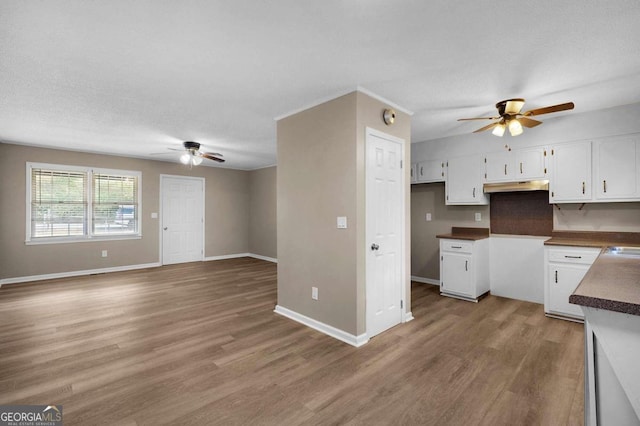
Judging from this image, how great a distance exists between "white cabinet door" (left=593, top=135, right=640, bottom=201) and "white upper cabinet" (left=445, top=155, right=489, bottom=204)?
4.14 feet

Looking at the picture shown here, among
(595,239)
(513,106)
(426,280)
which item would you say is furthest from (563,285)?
(513,106)

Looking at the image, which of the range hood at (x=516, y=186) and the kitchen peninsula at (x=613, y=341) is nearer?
the kitchen peninsula at (x=613, y=341)

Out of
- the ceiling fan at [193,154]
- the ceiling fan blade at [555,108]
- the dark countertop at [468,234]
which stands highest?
the ceiling fan at [193,154]

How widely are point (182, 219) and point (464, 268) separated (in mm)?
6362

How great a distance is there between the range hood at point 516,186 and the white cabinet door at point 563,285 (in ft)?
3.35

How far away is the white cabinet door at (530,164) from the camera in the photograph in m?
3.89

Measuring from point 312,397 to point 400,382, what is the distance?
69 centimetres

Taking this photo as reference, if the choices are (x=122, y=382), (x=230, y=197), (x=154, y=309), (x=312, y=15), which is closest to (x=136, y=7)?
(x=312, y=15)

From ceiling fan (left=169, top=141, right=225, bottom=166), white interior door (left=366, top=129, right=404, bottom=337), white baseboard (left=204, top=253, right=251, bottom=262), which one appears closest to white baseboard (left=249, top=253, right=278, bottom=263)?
white baseboard (left=204, top=253, right=251, bottom=262)

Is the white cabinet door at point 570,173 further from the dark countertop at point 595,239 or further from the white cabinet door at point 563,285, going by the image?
the white cabinet door at point 563,285

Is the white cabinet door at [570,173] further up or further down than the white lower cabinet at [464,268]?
further up

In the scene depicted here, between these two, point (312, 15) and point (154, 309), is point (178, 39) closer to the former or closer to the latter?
point (312, 15)

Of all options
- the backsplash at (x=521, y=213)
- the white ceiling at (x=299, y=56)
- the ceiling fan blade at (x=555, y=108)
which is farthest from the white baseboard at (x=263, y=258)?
the ceiling fan blade at (x=555, y=108)

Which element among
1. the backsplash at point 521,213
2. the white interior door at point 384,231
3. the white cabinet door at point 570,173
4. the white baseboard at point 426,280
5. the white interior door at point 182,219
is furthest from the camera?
the white interior door at point 182,219
